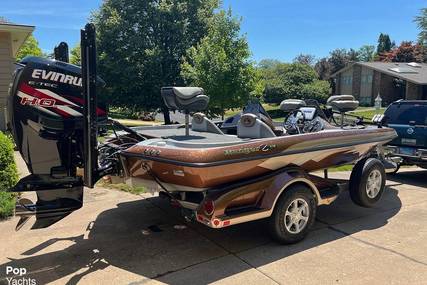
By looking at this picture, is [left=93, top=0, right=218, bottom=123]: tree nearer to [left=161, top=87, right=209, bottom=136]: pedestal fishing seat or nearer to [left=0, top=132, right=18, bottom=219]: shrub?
[left=0, top=132, right=18, bottom=219]: shrub

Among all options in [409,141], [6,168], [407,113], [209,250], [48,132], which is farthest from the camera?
[407,113]

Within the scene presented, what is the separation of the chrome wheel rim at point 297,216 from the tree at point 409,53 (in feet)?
189

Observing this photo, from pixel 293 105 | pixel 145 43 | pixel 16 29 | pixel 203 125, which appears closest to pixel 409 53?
pixel 145 43

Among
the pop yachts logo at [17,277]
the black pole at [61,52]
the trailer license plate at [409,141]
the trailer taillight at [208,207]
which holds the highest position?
the black pole at [61,52]

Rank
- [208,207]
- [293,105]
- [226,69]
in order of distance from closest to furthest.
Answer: [208,207], [293,105], [226,69]

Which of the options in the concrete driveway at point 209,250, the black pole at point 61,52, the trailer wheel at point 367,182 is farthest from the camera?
the trailer wheel at point 367,182

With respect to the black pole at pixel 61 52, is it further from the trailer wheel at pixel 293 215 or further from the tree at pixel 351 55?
the tree at pixel 351 55

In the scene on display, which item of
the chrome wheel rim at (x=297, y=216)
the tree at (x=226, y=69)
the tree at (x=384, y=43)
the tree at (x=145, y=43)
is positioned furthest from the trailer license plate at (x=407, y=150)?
the tree at (x=384, y=43)

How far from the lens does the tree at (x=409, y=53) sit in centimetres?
5522

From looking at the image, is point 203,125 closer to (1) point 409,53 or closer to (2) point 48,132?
(2) point 48,132

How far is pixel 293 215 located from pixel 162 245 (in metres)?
1.55

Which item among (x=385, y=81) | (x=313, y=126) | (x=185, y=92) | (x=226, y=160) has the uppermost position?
(x=385, y=81)

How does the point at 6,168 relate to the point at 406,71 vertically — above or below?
below

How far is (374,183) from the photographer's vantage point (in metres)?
6.10
